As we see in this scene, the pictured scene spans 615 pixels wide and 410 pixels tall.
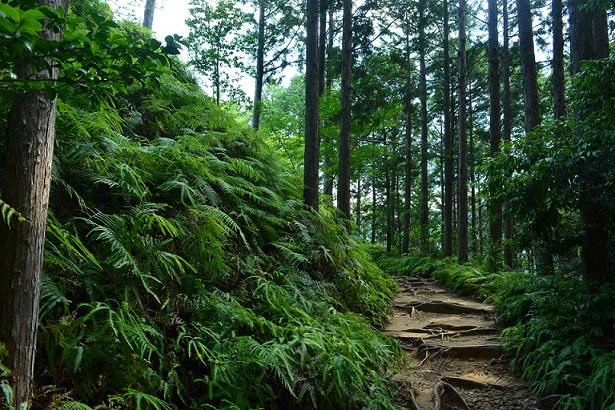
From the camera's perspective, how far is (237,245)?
16.4 ft

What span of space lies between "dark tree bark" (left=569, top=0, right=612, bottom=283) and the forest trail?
1.77 metres

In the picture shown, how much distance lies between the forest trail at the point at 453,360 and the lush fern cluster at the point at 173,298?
622mm

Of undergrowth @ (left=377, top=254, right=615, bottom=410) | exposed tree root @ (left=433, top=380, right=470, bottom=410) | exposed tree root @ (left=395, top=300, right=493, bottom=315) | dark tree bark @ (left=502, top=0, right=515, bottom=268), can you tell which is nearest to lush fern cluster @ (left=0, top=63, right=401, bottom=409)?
exposed tree root @ (left=433, top=380, right=470, bottom=410)

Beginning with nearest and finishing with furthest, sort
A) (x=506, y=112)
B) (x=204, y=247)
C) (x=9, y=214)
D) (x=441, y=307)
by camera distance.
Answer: (x=9, y=214), (x=204, y=247), (x=441, y=307), (x=506, y=112)

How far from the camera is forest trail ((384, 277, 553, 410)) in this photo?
4.48m

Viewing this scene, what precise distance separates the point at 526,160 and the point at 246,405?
4.80 metres

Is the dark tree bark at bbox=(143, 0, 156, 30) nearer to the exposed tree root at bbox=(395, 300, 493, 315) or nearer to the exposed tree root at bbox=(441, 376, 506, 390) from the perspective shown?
the exposed tree root at bbox=(395, 300, 493, 315)

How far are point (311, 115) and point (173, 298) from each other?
17.1 ft

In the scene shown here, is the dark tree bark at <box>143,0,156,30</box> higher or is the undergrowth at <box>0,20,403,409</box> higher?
the dark tree bark at <box>143,0,156,30</box>

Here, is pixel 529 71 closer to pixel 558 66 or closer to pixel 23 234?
pixel 558 66

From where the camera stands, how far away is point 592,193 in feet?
16.2

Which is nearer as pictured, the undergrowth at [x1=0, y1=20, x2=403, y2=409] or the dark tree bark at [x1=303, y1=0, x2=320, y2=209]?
the undergrowth at [x1=0, y1=20, x2=403, y2=409]

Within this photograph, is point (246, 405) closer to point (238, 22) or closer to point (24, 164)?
point (24, 164)

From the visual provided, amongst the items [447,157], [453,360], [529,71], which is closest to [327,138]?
[447,157]
